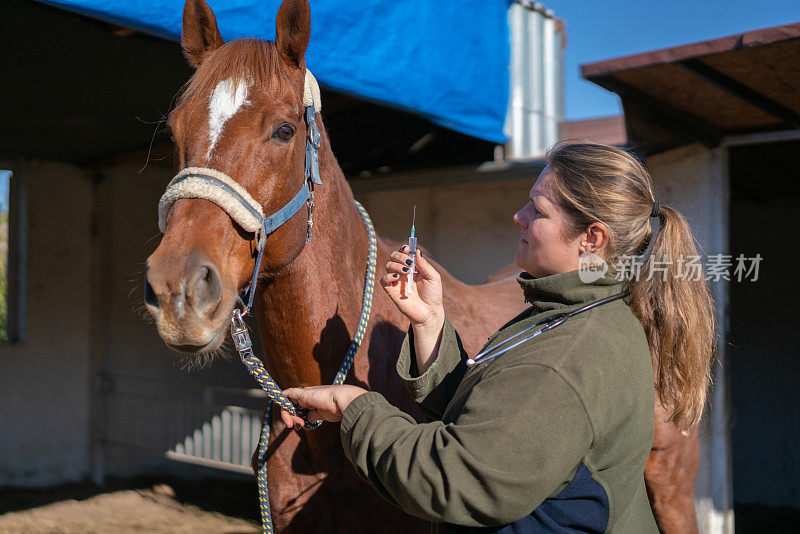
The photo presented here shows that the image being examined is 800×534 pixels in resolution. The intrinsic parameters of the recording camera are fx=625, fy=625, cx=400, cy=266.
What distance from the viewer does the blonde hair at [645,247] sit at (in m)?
1.30

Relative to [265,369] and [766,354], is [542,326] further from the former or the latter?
[766,354]

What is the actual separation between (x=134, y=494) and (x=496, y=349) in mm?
4873

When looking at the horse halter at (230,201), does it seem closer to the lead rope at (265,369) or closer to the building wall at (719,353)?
the lead rope at (265,369)

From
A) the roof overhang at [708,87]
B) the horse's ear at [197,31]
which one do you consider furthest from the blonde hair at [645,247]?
Result: the roof overhang at [708,87]

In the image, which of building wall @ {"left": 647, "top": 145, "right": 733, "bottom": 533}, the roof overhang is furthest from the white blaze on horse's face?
building wall @ {"left": 647, "top": 145, "right": 733, "bottom": 533}

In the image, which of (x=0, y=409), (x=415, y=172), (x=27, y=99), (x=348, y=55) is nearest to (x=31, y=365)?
(x=0, y=409)

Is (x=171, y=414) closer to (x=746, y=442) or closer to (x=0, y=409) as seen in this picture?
(x=0, y=409)

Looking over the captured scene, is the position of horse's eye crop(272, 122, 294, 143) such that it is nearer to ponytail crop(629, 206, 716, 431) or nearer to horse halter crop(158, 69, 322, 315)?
horse halter crop(158, 69, 322, 315)

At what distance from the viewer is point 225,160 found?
1557 mm

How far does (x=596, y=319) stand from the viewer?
1.23 meters

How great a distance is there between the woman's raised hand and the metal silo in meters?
3.12

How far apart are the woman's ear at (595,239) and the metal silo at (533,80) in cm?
325

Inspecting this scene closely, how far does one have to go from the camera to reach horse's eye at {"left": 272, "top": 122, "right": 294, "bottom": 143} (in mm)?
1671

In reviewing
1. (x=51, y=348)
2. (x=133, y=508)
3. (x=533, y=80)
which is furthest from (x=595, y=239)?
(x=51, y=348)
